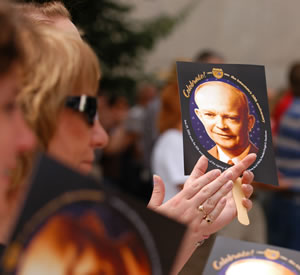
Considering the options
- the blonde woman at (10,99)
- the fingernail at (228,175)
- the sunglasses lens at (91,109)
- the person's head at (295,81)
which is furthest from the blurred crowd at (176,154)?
the blonde woman at (10,99)

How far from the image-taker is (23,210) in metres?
0.60

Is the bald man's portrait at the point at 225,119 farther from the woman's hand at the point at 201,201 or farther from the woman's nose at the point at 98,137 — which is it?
the woman's nose at the point at 98,137

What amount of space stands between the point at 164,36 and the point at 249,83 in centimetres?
290

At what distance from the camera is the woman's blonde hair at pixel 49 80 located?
0.68 m

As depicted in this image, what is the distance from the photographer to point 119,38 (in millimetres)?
3689

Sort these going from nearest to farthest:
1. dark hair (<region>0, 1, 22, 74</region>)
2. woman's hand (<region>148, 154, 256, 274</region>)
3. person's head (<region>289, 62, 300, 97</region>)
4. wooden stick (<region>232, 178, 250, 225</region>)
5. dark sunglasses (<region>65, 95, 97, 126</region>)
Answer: dark hair (<region>0, 1, 22, 74</region>)
dark sunglasses (<region>65, 95, 97, 126</region>)
woman's hand (<region>148, 154, 256, 274</region>)
wooden stick (<region>232, 178, 250, 225</region>)
person's head (<region>289, 62, 300, 97</region>)

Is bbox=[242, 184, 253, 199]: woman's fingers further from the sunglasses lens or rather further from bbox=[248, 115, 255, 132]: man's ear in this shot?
the sunglasses lens

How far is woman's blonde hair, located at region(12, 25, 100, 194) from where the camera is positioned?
68 cm

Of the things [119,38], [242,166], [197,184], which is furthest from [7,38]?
[119,38]

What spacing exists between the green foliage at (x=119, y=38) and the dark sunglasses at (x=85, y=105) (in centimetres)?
257

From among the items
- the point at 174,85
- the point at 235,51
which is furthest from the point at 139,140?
the point at 235,51

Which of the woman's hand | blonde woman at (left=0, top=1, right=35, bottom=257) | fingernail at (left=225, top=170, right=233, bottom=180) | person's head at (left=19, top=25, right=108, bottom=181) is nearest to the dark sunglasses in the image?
person's head at (left=19, top=25, right=108, bottom=181)

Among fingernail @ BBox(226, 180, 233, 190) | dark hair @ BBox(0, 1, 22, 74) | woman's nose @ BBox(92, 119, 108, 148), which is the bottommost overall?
fingernail @ BBox(226, 180, 233, 190)

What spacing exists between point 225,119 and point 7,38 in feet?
2.13
